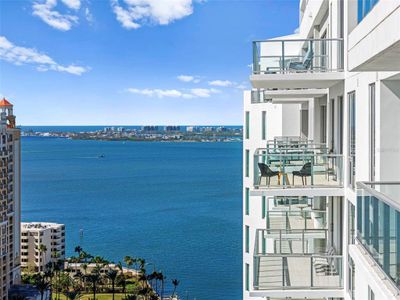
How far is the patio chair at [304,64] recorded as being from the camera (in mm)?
9156

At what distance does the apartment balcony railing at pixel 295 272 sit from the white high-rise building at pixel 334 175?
1 cm

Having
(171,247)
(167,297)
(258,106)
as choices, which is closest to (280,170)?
(258,106)

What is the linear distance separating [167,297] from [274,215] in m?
40.1

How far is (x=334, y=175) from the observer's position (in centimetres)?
896

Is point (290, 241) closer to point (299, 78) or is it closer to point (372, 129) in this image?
point (299, 78)

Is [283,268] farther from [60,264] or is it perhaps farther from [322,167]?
[60,264]

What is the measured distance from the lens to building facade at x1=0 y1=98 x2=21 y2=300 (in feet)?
154

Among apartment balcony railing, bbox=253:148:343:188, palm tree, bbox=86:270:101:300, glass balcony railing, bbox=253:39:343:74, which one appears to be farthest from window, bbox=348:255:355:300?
palm tree, bbox=86:270:101:300

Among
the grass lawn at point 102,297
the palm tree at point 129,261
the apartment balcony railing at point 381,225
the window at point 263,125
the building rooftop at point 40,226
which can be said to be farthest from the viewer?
the building rooftop at point 40,226

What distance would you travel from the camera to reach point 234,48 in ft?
377

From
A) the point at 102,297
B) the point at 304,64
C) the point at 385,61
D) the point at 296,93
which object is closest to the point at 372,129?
the point at 304,64

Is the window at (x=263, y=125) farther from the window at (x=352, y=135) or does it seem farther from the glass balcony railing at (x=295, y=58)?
the window at (x=352, y=135)

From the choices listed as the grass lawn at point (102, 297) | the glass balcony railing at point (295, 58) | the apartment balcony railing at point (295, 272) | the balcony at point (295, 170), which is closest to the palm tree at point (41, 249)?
the grass lawn at point (102, 297)

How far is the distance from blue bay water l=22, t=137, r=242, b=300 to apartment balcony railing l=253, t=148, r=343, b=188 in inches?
1440
